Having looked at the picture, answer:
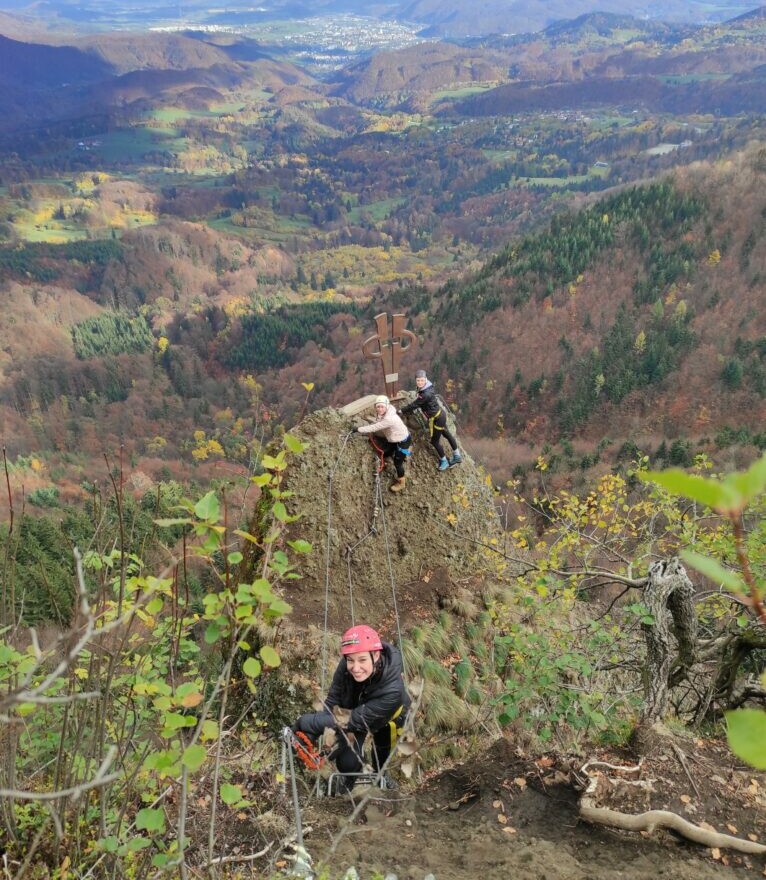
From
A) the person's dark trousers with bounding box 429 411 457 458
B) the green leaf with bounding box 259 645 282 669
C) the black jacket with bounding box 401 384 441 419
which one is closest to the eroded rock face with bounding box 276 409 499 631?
the person's dark trousers with bounding box 429 411 457 458

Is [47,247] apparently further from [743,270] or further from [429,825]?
[429,825]

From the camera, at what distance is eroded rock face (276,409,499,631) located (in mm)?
8453

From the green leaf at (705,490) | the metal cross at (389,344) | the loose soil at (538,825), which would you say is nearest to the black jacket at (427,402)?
the metal cross at (389,344)

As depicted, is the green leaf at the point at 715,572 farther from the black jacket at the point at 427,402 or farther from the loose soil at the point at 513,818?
the black jacket at the point at 427,402

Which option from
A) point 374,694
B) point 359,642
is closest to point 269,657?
point 359,642

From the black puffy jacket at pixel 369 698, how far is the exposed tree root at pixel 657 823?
147 cm

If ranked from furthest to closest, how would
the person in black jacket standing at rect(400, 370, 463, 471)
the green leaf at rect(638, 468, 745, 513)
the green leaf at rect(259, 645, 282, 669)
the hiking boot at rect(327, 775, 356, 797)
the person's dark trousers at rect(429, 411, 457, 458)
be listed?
the person's dark trousers at rect(429, 411, 457, 458) < the person in black jacket standing at rect(400, 370, 463, 471) < the hiking boot at rect(327, 775, 356, 797) < the green leaf at rect(259, 645, 282, 669) < the green leaf at rect(638, 468, 745, 513)

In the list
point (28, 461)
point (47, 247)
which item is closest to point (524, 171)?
point (47, 247)

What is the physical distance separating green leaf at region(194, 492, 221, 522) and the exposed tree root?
364 cm

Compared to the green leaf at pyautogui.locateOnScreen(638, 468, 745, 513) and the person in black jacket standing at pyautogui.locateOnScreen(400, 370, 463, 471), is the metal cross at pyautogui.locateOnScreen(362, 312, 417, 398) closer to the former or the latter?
the person in black jacket standing at pyautogui.locateOnScreen(400, 370, 463, 471)

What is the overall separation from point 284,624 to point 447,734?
8.21 ft

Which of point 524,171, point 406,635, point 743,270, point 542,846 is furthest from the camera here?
point 524,171

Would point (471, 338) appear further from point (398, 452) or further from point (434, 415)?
point (398, 452)

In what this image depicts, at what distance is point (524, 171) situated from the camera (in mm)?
197750
